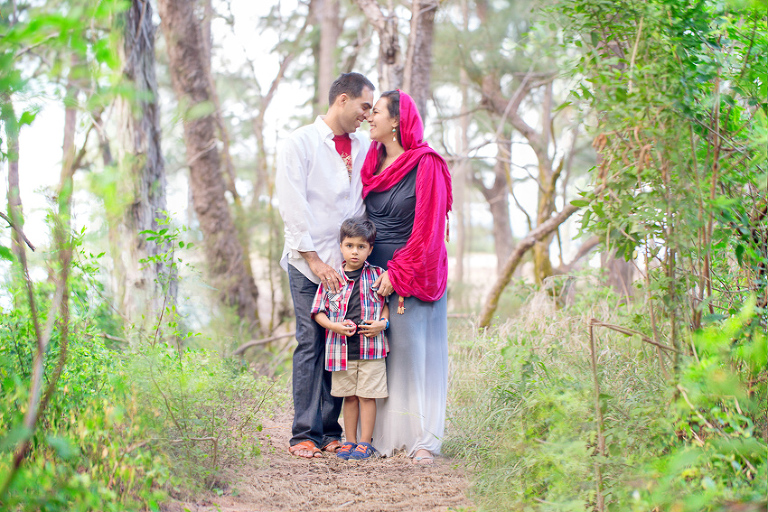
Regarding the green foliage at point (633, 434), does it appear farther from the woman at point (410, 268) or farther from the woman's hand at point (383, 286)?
the woman's hand at point (383, 286)

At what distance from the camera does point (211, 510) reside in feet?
7.82

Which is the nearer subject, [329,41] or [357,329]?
[357,329]

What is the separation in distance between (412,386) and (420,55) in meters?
3.33

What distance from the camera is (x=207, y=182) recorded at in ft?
24.0

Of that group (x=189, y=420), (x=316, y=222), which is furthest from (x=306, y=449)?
(x=316, y=222)

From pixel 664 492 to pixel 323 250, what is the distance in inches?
86.9

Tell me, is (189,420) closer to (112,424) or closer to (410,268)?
(112,424)

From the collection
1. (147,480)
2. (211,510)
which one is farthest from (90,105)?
(211,510)

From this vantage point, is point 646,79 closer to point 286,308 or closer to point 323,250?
point 323,250

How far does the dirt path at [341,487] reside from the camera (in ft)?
8.43

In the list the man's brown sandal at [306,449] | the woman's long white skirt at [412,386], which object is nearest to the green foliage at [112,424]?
the man's brown sandal at [306,449]

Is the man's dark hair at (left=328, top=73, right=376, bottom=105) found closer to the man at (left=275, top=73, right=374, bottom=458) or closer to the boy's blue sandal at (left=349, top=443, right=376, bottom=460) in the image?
the man at (left=275, top=73, right=374, bottom=458)

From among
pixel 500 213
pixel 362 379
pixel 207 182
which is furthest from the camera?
pixel 500 213

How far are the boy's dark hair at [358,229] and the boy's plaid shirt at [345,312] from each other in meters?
0.21
